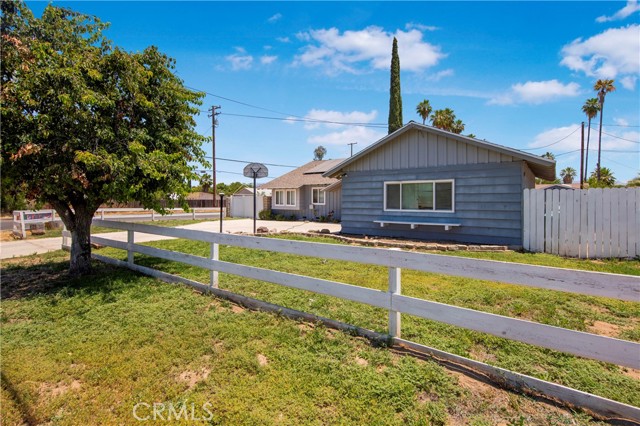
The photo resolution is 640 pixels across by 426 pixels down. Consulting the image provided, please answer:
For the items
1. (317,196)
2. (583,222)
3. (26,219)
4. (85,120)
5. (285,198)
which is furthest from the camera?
(285,198)

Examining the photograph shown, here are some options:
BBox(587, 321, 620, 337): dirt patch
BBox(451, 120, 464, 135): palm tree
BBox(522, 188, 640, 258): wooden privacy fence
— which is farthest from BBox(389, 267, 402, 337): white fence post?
BBox(451, 120, 464, 135): palm tree

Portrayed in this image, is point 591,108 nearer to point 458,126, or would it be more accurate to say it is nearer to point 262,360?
point 458,126

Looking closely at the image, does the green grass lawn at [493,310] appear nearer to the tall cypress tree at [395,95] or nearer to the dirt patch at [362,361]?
the dirt patch at [362,361]

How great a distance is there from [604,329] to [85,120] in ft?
26.1

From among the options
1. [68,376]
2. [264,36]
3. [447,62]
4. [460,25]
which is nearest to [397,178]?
[460,25]

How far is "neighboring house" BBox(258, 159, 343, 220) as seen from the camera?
21.7 metres

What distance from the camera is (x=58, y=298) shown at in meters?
5.15

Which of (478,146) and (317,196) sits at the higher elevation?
(478,146)

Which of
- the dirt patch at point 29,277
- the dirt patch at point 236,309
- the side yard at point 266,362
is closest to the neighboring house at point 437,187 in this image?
the side yard at point 266,362

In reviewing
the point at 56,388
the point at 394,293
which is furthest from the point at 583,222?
the point at 56,388

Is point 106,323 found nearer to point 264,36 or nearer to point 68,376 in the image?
point 68,376

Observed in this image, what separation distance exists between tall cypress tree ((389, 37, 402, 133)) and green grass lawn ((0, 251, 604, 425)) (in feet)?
76.7

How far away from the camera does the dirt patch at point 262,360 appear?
297 cm

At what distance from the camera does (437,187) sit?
11.2 m
